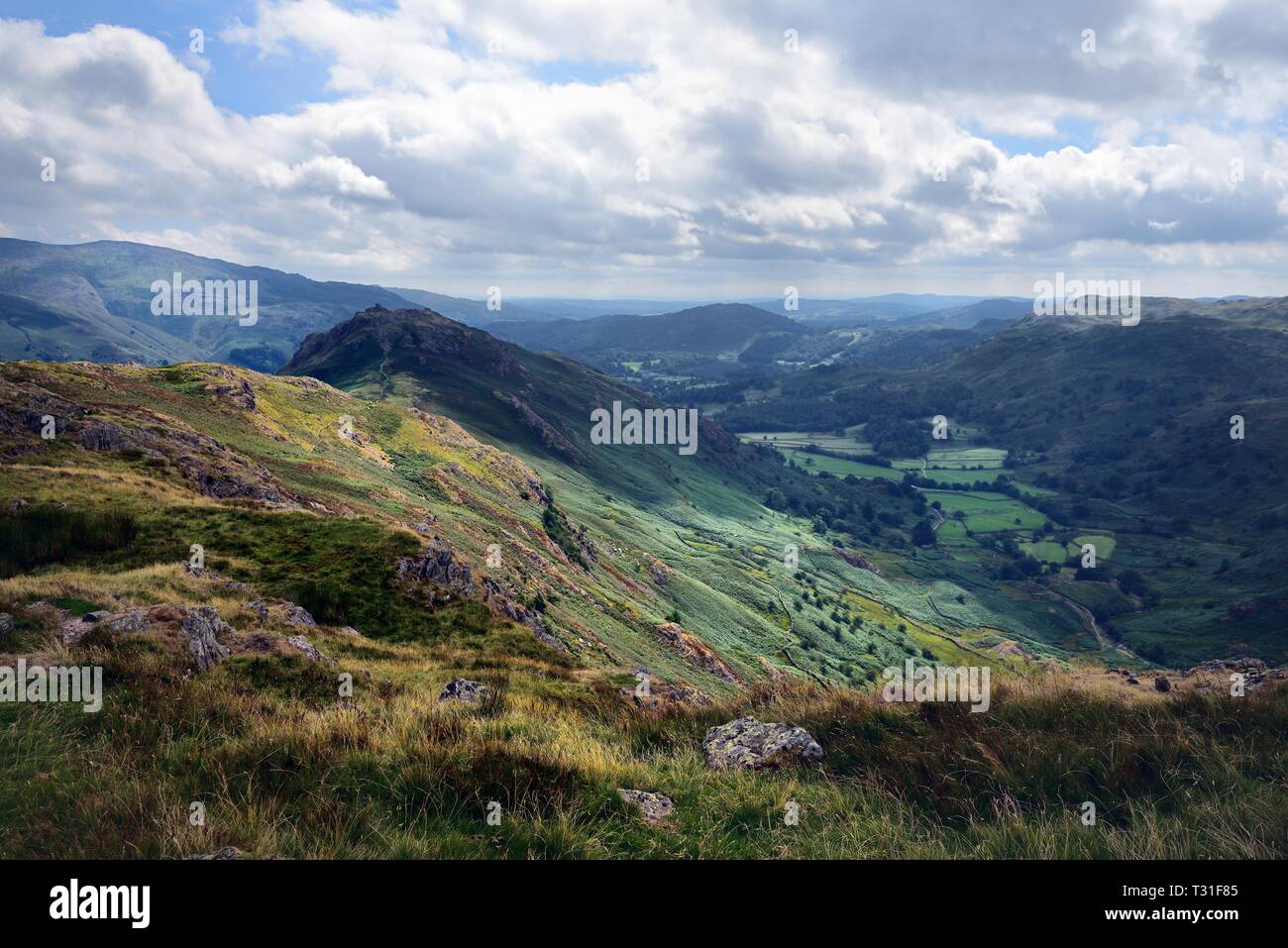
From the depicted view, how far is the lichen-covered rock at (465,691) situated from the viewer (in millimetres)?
13373

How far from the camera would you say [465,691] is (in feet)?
46.5

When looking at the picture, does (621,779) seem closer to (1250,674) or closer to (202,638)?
(202,638)

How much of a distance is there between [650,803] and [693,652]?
180ft

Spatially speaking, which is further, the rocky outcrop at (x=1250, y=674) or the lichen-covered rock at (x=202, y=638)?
the lichen-covered rock at (x=202, y=638)

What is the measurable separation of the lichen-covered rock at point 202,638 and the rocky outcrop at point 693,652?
47652 mm

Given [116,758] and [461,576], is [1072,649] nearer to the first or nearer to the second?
[461,576]

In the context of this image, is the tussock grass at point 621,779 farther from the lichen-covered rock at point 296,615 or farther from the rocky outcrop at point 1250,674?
the lichen-covered rock at point 296,615

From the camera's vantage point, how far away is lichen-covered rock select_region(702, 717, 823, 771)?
30.6 feet

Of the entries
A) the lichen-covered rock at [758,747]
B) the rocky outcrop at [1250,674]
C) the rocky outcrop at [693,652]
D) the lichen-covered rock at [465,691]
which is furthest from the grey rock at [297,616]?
the rocky outcrop at [693,652]

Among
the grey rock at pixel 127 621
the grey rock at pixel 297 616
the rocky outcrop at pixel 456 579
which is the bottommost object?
the rocky outcrop at pixel 456 579

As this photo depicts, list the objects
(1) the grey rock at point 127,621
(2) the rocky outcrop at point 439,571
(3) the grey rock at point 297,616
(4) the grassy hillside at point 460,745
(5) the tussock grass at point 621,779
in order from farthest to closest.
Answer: (2) the rocky outcrop at point 439,571 → (3) the grey rock at point 297,616 → (1) the grey rock at point 127,621 → (4) the grassy hillside at point 460,745 → (5) the tussock grass at point 621,779

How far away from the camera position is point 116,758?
771 centimetres
